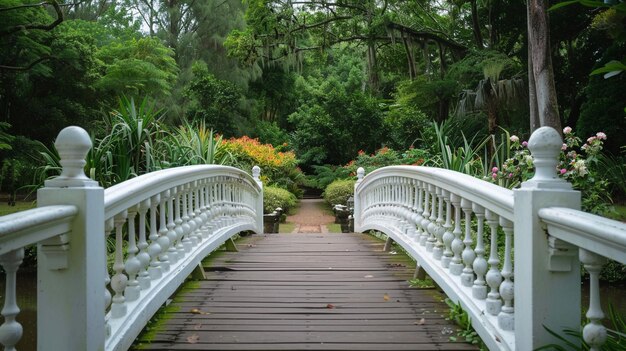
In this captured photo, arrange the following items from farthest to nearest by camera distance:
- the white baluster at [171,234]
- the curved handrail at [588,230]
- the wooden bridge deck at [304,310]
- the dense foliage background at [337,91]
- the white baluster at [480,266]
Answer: the dense foliage background at [337,91], the white baluster at [171,234], the white baluster at [480,266], the wooden bridge deck at [304,310], the curved handrail at [588,230]

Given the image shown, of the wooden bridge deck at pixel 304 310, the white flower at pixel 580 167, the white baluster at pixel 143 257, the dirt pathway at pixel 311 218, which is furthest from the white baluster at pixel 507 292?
the dirt pathway at pixel 311 218

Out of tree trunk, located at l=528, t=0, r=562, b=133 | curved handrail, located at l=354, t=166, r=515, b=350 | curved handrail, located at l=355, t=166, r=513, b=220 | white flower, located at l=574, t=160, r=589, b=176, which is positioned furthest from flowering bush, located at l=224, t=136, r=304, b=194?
curved handrail, located at l=355, t=166, r=513, b=220

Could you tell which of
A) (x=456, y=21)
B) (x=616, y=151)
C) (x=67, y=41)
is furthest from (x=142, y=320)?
(x=456, y=21)

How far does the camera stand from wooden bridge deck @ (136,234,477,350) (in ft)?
9.27

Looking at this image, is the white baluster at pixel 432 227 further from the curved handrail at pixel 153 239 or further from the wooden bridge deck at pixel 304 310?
the curved handrail at pixel 153 239

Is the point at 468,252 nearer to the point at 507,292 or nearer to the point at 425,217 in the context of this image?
the point at 507,292

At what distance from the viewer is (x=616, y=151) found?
12.5 meters

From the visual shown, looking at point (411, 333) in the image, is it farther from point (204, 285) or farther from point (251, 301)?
point (204, 285)

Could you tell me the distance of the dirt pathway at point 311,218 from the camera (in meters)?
12.6

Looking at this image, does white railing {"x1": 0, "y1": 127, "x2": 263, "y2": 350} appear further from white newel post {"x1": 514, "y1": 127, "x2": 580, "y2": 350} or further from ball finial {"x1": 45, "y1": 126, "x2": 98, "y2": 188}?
white newel post {"x1": 514, "y1": 127, "x2": 580, "y2": 350}

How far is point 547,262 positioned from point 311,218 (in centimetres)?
1284

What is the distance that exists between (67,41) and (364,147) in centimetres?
989

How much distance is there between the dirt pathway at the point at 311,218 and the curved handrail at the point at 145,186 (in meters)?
7.76

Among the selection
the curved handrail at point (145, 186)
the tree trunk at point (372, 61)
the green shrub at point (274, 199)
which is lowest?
the green shrub at point (274, 199)
